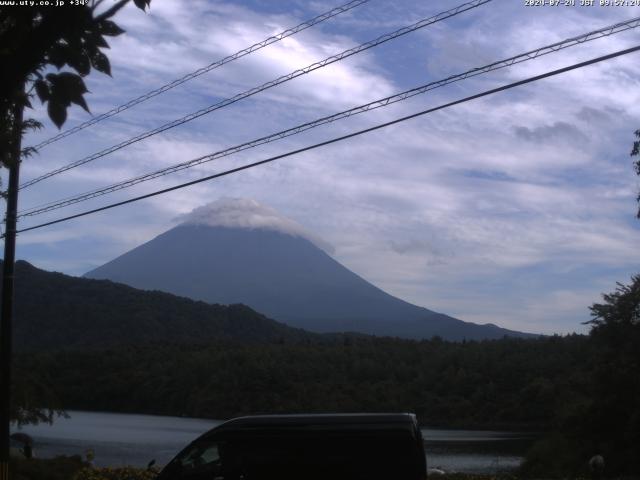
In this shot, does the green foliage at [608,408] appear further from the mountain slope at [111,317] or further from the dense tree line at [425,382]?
the mountain slope at [111,317]

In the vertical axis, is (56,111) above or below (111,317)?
below

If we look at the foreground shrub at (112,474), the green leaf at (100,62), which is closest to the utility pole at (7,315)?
the foreground shrub at (112,474)

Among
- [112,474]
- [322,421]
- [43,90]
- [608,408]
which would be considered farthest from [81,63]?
[608,408]

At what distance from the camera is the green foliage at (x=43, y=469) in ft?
49.7

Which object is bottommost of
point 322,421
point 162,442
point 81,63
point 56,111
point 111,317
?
point 162,442

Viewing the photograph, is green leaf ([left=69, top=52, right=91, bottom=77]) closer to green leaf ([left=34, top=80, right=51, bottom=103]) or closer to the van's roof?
green leaf ([left=34, top=80, right=51, bottom=103])

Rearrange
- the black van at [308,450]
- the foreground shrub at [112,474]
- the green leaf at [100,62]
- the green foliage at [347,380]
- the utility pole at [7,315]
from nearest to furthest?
1. the green leaf at [100,62]
2. the black van at [308,450]
3. the utility pole at [7,315]
4. the foreground shrub at [112,474]
5. the green foliage at [347,380]

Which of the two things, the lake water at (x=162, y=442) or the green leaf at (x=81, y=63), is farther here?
the lake water at (x=162, y=442)

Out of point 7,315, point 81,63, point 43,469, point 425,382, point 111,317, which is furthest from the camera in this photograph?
point 111,317

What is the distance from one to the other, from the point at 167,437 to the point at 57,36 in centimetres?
2837

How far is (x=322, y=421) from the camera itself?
10.9 m

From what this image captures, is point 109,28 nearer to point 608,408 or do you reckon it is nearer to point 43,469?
point 43,469

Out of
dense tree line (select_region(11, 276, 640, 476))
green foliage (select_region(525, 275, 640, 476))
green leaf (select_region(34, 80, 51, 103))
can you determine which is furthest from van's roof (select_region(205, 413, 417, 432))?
green foliage (select_region(525, 275, 640, 476))

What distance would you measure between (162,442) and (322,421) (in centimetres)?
1976
